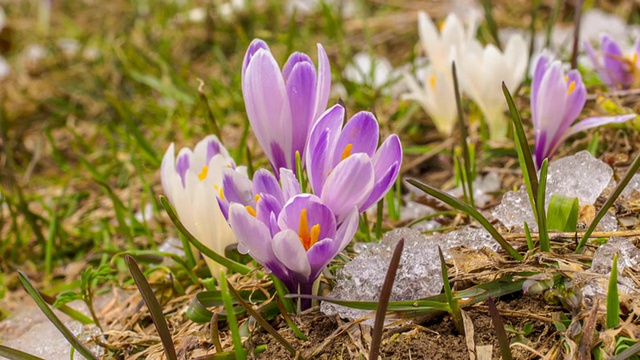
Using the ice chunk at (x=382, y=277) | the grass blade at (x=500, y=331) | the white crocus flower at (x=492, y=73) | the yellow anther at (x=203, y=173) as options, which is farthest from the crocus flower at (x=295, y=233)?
the white crocus flower at (x=492, y=73)

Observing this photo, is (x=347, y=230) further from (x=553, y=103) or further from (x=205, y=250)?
(x=553, y=103)

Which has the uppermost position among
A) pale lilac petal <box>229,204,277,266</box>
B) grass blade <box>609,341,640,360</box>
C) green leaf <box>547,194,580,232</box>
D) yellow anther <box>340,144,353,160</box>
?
yellow anther <box>340,144,353,160</box>

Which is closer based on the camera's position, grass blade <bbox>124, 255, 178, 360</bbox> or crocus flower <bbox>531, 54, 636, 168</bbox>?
grass blade <bbox>124, 255, 178, 360</bbox>

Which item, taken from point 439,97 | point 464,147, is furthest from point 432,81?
point 464,147

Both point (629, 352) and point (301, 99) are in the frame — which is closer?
point (629, 352)

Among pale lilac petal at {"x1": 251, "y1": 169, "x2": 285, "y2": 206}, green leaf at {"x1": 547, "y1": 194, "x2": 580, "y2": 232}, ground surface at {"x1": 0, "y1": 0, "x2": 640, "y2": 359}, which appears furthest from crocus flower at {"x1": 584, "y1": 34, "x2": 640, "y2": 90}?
pale lilac petal at {"x1": 251, "y1": 169, "x2": 285, "y2": 206}

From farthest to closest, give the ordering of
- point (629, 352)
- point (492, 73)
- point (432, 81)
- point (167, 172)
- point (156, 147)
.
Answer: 1. point (156, 147)
2. point (432, 81)
3. point (492, 73)
4. point (167, 172)
5. point (629, 352)

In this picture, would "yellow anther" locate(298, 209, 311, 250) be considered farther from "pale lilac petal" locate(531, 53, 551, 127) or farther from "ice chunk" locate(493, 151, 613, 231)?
"pale lilac petal" locate(531, 53, 551, 127)
